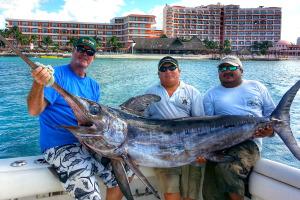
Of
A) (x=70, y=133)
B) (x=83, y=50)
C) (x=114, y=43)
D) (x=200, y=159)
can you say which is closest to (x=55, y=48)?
(x=114, y=43)

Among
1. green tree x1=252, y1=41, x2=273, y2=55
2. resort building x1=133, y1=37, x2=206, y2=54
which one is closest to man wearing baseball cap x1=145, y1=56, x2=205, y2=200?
resort building x1=133, y1=37, x2=206, y2=54

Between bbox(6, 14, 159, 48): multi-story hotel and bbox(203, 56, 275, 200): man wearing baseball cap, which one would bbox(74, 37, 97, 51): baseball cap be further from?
bbox(6, 14, 159, 48): multi-story hotel

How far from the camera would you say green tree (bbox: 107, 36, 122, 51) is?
98.6 m

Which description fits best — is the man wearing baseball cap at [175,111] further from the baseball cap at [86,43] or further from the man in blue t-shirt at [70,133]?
the baseball cap at [86,43]

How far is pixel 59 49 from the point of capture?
331 ft

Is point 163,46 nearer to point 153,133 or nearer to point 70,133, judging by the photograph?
point 70,133

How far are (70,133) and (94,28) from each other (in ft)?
353

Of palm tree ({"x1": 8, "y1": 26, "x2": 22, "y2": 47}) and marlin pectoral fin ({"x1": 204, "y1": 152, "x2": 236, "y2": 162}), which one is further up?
palm tree ({"x1": 8, "y1": 26, "x2": 22, "y2": 47})

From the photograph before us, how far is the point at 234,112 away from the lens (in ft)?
12.3

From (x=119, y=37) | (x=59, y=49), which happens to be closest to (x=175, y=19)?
(x=119, y=37)

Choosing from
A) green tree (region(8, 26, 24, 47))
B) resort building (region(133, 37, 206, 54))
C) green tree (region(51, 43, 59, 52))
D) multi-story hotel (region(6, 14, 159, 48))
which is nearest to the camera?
resort building (region(133, 37, 206, 54))

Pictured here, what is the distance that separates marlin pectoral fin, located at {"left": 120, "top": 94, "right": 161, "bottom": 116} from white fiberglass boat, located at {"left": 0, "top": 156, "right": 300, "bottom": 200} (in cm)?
86

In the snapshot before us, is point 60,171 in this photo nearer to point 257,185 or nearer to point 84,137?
point 84,137

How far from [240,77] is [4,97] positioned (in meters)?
12.7
